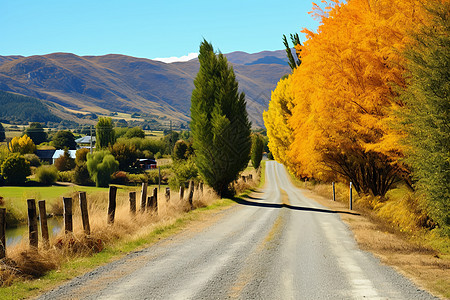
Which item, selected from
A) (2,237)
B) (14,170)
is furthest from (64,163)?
(2,237)

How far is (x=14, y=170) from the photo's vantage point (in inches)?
2901

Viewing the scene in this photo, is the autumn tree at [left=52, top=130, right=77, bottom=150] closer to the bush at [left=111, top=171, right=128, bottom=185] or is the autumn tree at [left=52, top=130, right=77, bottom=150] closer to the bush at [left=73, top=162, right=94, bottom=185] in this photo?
the bush at [left=73, top=162, right=94, bottom=185]

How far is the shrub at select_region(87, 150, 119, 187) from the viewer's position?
74.8 metres

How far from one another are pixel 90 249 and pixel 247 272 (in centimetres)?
437

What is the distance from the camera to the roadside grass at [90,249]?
7816 mm

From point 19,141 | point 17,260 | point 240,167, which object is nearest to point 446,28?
point 17,260

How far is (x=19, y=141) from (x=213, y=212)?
10721 centimetres

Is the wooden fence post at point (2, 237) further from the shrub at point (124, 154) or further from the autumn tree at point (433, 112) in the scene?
the shrub at point (124, 154)

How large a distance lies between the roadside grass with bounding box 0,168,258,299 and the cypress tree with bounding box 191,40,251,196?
8.67 m

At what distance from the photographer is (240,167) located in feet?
91.5

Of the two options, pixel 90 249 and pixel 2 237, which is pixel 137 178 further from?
pixel 2 237

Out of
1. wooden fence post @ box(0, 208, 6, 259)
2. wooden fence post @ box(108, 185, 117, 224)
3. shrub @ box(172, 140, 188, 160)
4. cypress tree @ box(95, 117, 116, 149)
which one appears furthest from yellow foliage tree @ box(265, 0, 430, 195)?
cypress tree @ box(95, 117, 116, 149)

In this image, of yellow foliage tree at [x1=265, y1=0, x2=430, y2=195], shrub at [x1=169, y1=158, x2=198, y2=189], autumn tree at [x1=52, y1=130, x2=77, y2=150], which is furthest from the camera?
autumn tree at [x1=52, y1=130, x2=77, y2=150]

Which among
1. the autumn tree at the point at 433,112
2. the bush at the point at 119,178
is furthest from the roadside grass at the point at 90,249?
the bush at the point at 119,178
